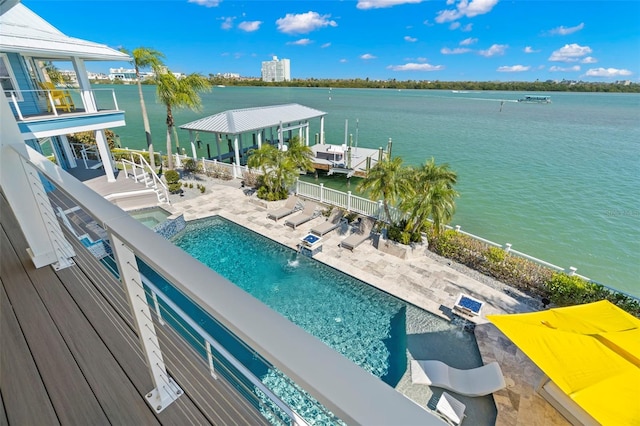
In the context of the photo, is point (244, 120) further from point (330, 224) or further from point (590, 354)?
point (590, 354)

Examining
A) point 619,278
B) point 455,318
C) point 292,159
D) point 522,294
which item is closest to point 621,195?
point 619,278

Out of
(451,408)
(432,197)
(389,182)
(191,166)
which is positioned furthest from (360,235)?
(191,166)

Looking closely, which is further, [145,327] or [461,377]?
[461,377]

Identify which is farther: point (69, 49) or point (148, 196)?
point (148, 196)

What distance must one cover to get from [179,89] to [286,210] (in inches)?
349

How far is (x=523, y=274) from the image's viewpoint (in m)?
8.63

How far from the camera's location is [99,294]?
2.57 meters

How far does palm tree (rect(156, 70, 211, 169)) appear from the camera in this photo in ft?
48.2

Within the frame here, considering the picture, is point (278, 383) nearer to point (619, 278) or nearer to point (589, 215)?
point (619, 278)

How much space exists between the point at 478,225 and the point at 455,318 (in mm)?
9151

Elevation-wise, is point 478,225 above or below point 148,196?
below

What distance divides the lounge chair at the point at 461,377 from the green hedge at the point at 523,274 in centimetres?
378

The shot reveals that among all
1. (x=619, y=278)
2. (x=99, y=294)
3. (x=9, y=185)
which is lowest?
(x=619, y=278)

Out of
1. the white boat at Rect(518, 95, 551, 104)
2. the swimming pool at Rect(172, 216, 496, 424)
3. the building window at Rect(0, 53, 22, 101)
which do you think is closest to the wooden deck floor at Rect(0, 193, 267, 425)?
the swimming pool at Rect(172, 216, 496, 424)
